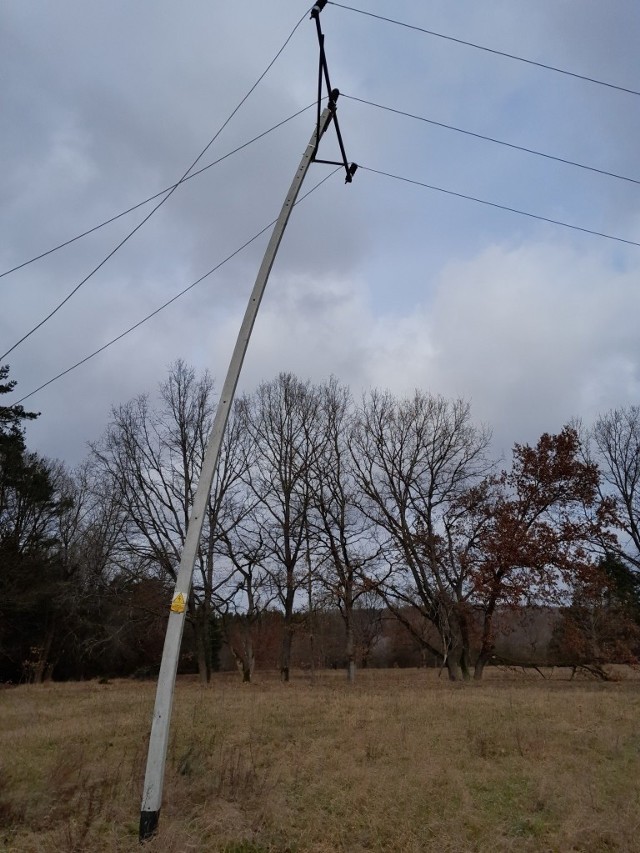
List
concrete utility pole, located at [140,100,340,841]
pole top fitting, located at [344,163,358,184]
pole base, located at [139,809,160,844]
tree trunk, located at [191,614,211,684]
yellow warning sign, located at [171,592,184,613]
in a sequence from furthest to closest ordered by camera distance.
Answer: tree trunk, located at [191,614,211,684], pole top fitting, located at [344,163,358,184], yellow warning sign, located at [171,592,184,613], concrete utility pole, located at [140,100,340,841], pole base, located at [139,809,160,844]

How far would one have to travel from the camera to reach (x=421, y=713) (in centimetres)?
1202

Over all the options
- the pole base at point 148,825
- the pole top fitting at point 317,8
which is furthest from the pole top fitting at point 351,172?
the pole base at point 148,825

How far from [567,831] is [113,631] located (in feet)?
81.8

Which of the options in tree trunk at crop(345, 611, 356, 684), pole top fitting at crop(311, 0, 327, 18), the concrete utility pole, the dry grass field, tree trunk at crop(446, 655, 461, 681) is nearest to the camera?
the concrete utility pole

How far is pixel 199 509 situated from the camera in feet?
20.2

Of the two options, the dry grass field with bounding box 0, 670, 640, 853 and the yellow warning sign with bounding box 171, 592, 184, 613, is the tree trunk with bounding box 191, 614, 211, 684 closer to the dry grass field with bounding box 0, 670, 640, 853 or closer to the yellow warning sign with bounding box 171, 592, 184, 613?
the dry grass field with bounding box 0, 670, 640, 853

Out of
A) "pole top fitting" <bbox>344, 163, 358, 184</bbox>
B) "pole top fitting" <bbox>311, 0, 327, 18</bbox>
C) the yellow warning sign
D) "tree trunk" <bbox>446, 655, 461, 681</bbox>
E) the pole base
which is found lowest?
the pole base

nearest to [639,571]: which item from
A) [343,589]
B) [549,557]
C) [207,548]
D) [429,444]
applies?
[549,557]

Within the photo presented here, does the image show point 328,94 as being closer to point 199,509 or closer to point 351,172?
point 351,172

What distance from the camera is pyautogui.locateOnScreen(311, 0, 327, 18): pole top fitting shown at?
6.69 m

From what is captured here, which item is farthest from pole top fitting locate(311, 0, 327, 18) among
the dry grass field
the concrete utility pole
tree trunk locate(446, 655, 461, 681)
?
tree trunk locate(446, 655, 461, 681)

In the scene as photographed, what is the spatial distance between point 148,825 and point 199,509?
294 centimetres

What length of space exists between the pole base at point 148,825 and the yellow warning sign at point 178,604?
178cm

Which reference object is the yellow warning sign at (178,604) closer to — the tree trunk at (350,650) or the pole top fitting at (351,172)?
the pole top fitting at (351,172)
